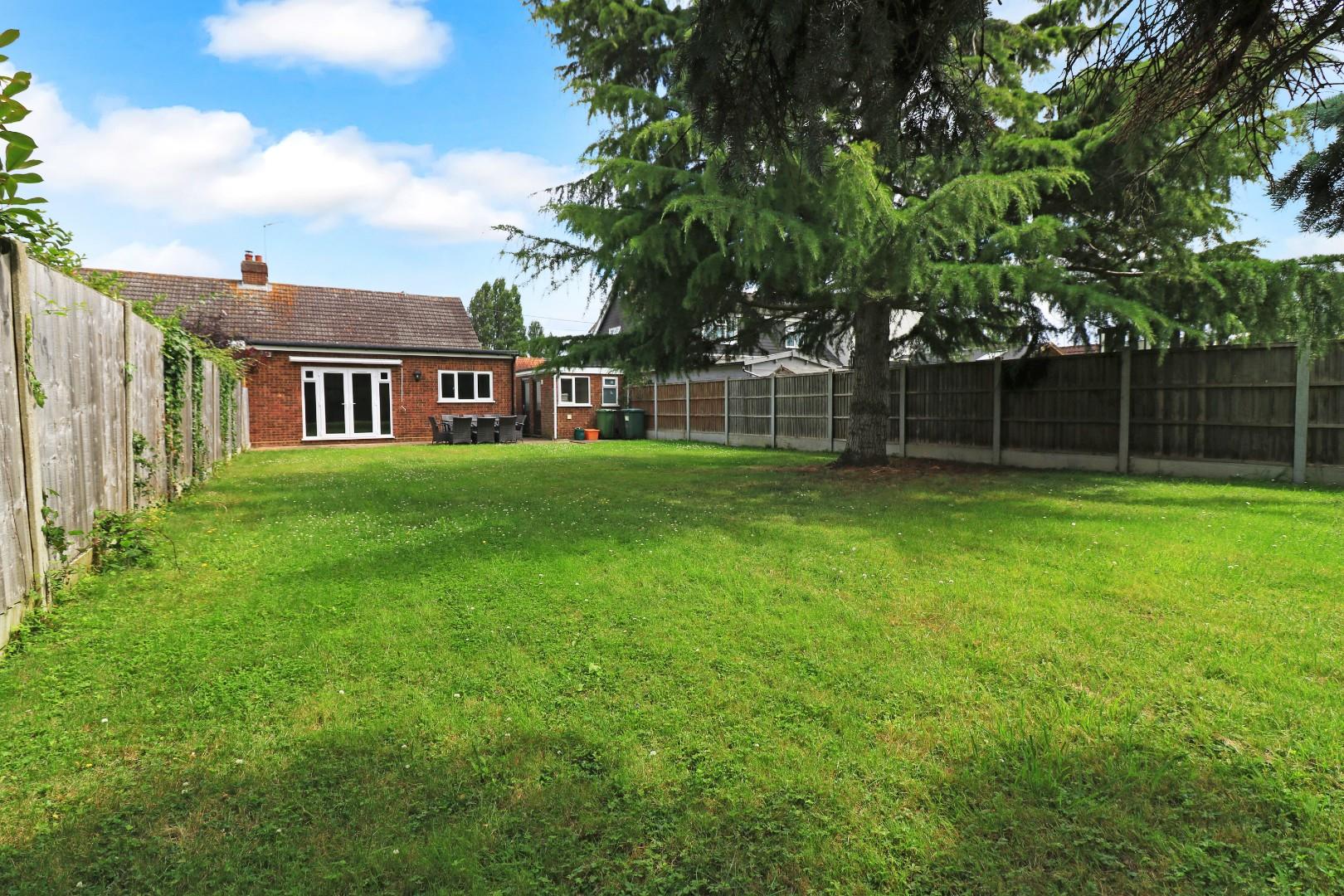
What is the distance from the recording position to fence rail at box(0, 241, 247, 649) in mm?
3461

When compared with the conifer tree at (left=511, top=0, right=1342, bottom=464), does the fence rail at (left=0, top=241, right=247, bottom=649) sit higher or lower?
lower

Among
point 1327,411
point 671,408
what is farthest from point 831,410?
point 1327,411

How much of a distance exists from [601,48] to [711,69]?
34.7 feet

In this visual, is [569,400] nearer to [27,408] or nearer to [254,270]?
[254,270]

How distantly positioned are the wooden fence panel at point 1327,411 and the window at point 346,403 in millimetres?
22231

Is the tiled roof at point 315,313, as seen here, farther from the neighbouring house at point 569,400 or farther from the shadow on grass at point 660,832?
the shadow on grass at point 660,832

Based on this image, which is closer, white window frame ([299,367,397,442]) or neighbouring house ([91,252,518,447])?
neighbouring house ([91,252,518,447])

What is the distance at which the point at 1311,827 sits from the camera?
2.11 meters

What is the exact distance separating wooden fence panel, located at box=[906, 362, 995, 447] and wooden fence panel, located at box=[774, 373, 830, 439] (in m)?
2.37

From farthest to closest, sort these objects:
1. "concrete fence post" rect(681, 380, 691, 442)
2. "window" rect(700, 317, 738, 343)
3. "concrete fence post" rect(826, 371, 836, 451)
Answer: "concrete fence post" rect(681, 380, 691, 442) < "concrete fence post" rect(826, 371, 836, 451) < "window" rect(700, 317, 738, 343)

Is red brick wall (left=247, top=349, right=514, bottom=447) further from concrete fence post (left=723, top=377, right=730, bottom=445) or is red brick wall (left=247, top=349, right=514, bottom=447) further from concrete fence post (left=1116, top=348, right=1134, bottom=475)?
concrete fence post (left=1116, top=348, right=1134, bottom=475)

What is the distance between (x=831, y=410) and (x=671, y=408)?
8.10m

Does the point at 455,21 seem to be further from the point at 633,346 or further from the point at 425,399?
the point at 425,399

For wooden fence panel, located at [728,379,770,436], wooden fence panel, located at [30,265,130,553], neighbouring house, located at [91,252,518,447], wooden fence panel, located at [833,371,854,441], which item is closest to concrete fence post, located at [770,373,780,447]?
wooden fence panel, located at [728,379,770,436]
